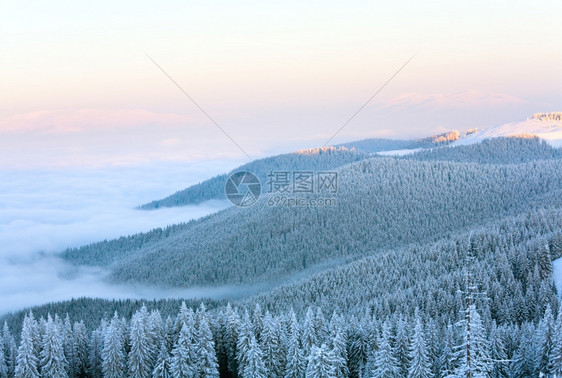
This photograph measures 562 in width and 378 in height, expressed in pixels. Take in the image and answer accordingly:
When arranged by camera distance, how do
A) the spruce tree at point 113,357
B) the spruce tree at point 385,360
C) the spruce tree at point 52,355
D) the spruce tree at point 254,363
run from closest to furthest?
the spruce tree at point 385,360 → the spruce tree at point 254,363 → the spruce tree at point 52,355 → the spruce tree at point 113,357

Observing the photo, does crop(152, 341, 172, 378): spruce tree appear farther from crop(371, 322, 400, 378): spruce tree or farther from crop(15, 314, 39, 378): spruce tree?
crop(371, 322, 400, 378): spruce tree

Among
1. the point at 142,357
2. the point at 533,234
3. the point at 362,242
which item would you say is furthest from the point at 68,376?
the point at 362,242

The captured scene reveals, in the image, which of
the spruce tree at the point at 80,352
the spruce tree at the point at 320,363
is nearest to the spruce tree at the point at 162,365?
the spruce tree at the point at 80,352

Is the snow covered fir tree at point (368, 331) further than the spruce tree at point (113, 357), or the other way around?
the spruce tree at point (113, 357)

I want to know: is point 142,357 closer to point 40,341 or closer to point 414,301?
point 40,341

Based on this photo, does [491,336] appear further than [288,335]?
No

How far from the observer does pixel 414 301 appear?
85.0 metres

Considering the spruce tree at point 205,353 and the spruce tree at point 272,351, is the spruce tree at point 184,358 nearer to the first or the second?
the spruce tree at point 205,353

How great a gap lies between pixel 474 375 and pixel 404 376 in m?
28.5

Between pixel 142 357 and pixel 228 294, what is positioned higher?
pixel 142 357

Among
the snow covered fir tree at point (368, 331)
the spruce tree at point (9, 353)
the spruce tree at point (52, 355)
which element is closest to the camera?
the snow covered fir tree at point (368, 331)

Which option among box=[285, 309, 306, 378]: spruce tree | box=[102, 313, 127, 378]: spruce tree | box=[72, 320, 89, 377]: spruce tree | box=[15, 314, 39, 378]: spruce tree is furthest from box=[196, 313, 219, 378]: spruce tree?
box=[15, 314, 39, 378]: spruce tree

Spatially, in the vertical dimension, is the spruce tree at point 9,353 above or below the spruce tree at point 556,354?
above

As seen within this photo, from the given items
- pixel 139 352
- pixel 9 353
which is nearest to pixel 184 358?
pixel 139 352
